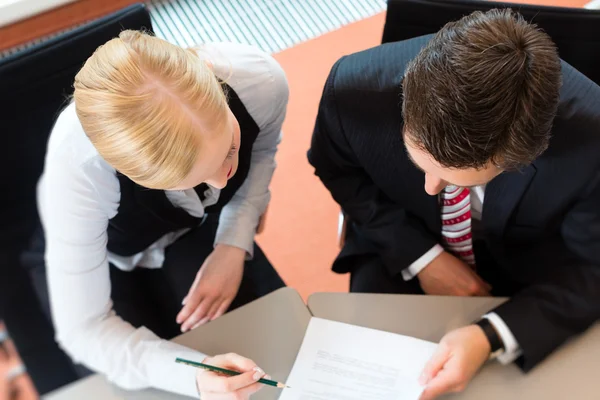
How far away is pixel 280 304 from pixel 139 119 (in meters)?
0.43

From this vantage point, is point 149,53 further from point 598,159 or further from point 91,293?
point 598,159

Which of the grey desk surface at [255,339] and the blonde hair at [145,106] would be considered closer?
the blonde hair at [145,106]

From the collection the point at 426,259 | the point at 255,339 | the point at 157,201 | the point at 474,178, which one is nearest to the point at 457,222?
the point at 426,259

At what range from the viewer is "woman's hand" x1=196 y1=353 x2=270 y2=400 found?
0.86 metres

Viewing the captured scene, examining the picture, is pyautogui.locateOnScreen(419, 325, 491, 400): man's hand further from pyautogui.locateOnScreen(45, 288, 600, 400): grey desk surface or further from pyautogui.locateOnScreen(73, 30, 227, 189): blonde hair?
pyautogui.locateOnScreen(73, 30, 227, 189): blonde hair

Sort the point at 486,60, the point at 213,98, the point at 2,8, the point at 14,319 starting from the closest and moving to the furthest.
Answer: the point at 486,60, the point at 213,98, the point at 14,319, the point at 2,8

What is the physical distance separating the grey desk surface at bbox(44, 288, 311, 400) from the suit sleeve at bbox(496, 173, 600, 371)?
348mm

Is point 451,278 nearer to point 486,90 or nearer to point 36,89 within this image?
point 486,90

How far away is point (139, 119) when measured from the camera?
74cm

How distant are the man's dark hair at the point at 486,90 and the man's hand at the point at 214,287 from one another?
1.76ft

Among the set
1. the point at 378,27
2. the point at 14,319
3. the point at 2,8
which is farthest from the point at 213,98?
the point at 378,27

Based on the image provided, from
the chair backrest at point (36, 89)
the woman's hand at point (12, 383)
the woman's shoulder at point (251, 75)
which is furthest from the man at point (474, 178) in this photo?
the woman's hand at point (12, 383)

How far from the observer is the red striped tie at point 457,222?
106 cm

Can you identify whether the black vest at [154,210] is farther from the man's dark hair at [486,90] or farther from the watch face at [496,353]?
the watch face at [496,353]
